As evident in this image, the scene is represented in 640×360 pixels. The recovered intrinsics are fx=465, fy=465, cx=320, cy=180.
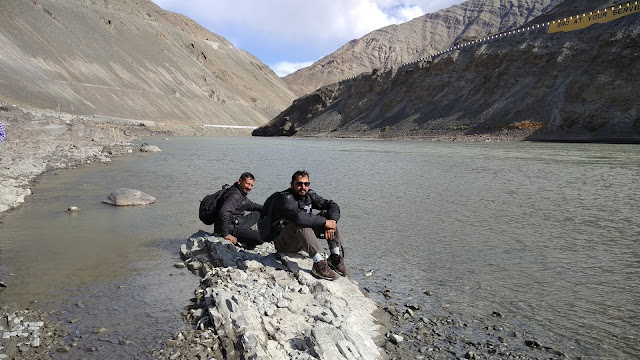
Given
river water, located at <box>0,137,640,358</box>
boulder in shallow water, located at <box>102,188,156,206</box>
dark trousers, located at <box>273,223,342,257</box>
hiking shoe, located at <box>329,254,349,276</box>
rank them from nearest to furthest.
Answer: river water, located at <box>0,137,640,358</box> < dark trousers, located at <box>273,223,342,257</box> < hiking shoe, located at <box>329,254,349,276</box> < boulder in shallow water, located at <box>102,188,156,206</box>

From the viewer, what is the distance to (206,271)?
6402mm

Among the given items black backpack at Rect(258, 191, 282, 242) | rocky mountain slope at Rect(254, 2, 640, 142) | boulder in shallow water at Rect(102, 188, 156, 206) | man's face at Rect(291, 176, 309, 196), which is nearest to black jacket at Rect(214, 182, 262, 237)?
black backpack at Rect(258, 191, 282, 242)

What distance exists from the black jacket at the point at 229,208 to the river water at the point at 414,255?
95 cm

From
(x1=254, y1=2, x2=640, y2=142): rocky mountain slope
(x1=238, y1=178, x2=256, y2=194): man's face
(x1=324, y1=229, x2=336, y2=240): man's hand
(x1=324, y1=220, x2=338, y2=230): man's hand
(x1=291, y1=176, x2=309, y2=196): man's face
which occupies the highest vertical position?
(x1=254, y1=2, x2=640, y2=142): rocky mountain slope

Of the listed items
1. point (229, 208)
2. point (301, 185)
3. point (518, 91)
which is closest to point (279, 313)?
point (301, 185)

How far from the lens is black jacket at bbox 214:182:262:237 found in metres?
7.44

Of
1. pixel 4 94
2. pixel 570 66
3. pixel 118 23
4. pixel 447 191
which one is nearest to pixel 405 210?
pixel 447 191

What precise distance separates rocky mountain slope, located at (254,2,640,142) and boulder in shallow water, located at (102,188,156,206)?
39710 millimetres

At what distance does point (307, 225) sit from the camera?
5840 mm

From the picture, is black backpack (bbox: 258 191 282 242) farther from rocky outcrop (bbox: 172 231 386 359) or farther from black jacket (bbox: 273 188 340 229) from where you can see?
rocky outcrop (bbox: 172 231 386 359)

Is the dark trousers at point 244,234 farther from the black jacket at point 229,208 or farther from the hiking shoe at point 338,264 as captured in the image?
the hiking shoe at point 338,264

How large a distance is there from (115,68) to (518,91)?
75878mm

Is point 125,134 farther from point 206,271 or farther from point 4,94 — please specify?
point 206,271

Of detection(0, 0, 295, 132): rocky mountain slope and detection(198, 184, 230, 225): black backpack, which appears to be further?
detection(0, 0, 295, 132): rocky mountain slope
